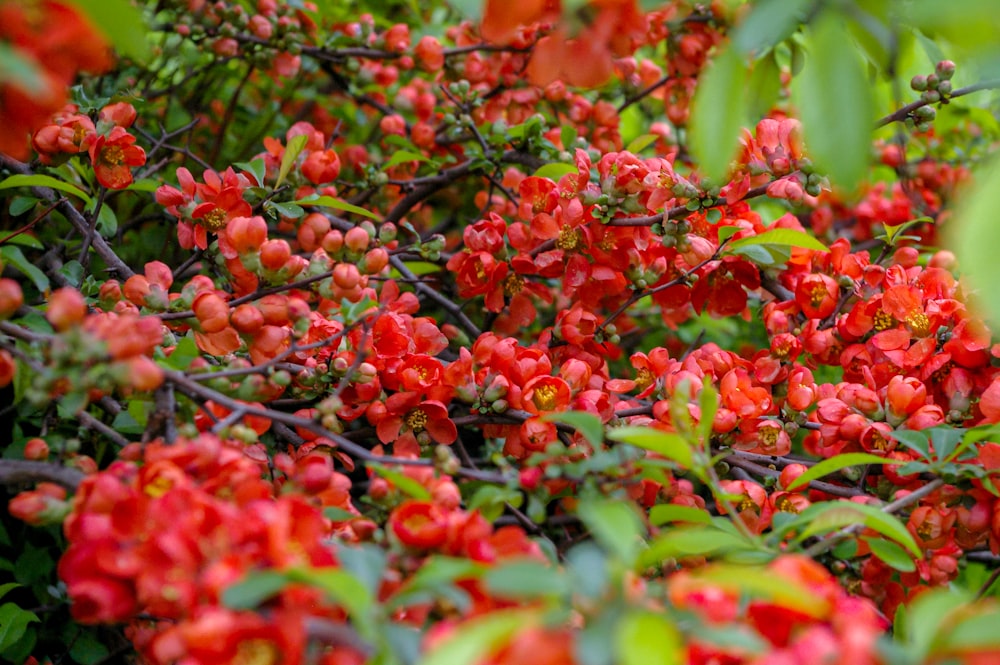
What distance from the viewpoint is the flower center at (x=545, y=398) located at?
1.05 metres

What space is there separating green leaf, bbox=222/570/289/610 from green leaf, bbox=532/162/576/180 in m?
0.89

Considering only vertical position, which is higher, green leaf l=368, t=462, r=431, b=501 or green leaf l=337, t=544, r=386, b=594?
green leaf l=368, t=462, r=431, b=501

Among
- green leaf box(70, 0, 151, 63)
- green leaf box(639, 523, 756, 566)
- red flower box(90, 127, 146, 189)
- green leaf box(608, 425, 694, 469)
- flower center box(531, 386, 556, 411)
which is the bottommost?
green leaf box(639, 523, 756, 566)

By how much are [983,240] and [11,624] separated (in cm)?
103

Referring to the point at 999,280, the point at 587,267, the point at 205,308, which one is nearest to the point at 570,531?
the point at 587,267

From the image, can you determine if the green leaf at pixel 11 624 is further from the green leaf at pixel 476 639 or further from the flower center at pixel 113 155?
A: the green leaf at pixel 476 639

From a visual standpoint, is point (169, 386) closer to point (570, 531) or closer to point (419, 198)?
point (570, 531)

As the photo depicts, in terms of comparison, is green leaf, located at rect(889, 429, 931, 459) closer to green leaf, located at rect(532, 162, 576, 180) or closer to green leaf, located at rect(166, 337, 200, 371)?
green leaf, located at rect(532, 162, 576, 180)

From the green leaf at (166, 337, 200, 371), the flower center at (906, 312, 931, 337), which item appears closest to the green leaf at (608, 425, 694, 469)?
the green leaf at (166, 337, 200, 371)

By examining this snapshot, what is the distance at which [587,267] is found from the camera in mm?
1251

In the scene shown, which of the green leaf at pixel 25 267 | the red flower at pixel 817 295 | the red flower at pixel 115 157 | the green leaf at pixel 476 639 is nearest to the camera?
the green leaf at pixel 476 639

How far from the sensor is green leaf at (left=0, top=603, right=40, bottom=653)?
3.15 ft

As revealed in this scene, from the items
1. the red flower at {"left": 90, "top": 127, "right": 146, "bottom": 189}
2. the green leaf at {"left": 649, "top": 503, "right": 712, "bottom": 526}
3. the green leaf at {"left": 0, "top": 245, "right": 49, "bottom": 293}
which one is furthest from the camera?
the red flower at {"left": 90, "top": 127, "right": 146, "bottom": 189}

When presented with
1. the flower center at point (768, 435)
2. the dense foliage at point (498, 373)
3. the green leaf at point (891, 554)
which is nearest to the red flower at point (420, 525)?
the dense foliage at point (498, 373)
